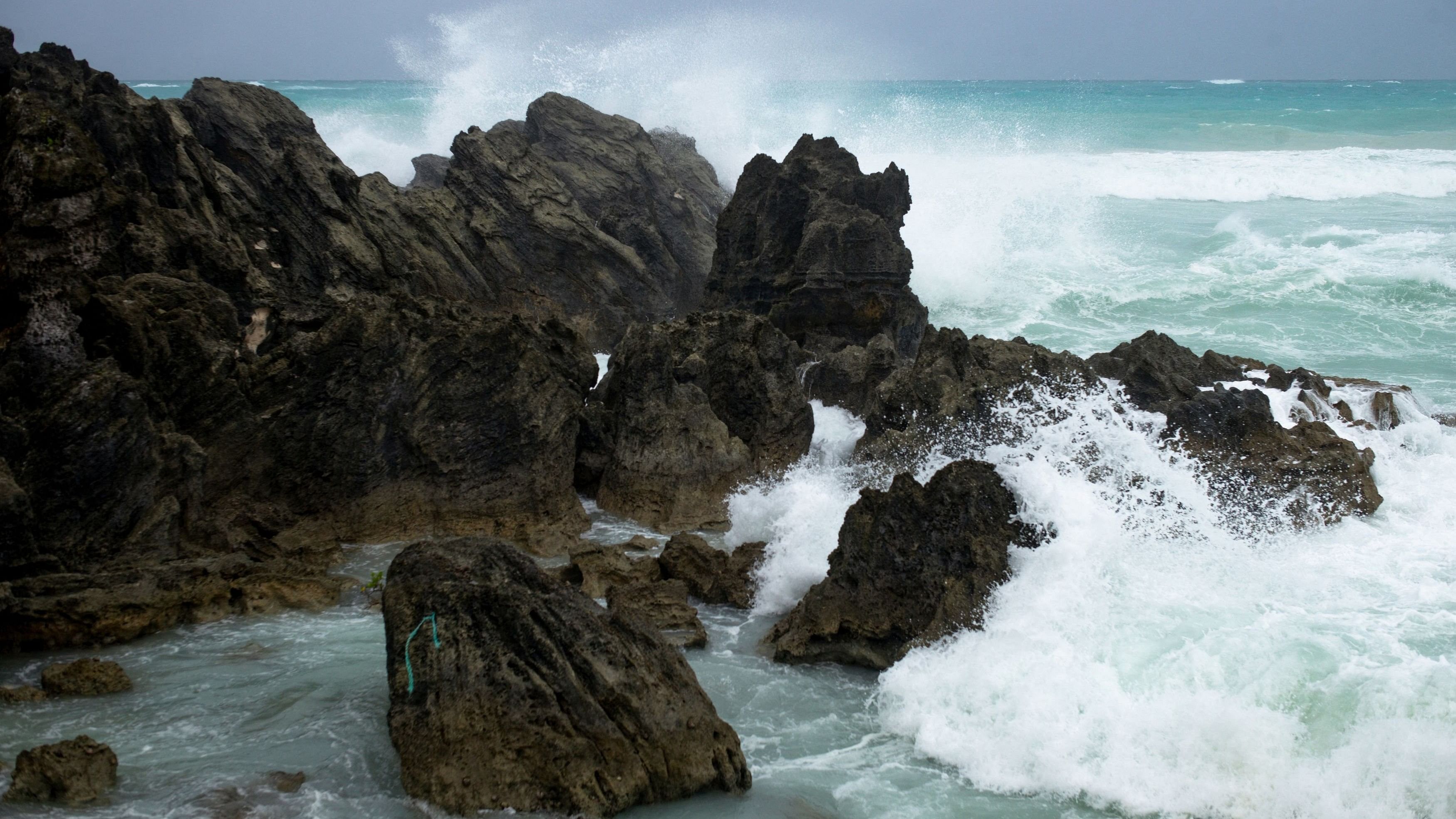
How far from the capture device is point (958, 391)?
35.9ft

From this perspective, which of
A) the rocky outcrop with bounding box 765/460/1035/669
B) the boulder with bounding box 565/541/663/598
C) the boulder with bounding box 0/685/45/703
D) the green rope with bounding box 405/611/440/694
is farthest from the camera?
the boulder with bounding box 565/541/663/598

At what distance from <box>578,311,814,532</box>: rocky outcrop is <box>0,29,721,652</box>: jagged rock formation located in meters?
0.47

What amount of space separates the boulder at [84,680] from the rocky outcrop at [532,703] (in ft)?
6.10

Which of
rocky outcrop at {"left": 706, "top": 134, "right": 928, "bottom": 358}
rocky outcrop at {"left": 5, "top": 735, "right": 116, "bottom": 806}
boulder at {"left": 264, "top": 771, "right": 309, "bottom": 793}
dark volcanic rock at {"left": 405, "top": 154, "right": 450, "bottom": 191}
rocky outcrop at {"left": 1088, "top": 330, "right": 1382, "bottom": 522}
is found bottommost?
boulder at {"left": 264, "top": 771, "right": 309, "bottom": 793}

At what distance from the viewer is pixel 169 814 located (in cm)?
543

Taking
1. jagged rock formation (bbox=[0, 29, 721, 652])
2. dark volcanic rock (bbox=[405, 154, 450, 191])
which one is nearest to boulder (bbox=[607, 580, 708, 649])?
jagged rock formation (bbox=[0, 29, 721, 652])

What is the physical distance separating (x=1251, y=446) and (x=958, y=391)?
2509mm

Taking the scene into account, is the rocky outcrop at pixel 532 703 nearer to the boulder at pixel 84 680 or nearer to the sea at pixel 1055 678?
the sea at pixel 1055 678

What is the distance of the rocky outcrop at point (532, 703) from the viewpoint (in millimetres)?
5699

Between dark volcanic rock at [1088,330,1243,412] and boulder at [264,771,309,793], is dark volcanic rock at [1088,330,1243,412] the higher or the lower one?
the higher one

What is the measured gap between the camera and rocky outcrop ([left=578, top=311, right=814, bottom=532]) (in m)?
11.0

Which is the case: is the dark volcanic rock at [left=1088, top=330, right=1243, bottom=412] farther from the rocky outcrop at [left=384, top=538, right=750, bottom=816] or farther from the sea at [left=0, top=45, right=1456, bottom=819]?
the rocky outcrop at [left=384, top=538, right=750, bottom=816]

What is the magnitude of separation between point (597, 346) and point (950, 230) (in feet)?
34.3

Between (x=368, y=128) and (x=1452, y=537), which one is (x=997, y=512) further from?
(x=368, y=128)
